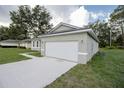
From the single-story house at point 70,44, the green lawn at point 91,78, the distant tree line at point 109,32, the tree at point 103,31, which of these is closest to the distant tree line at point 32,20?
the distant tree line at point 109,32

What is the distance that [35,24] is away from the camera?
3319 cm

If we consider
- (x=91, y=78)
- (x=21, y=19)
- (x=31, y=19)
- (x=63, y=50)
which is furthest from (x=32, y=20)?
(x=91, y=78)

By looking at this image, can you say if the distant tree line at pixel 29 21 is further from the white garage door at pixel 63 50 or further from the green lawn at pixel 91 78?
the green lawn at pixel 91 78

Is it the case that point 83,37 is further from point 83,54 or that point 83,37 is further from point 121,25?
point 121,25

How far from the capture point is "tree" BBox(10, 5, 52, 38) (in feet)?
105

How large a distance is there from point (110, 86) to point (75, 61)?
4.74 m

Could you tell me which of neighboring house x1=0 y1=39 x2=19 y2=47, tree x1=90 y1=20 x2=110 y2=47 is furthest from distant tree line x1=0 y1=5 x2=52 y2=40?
tree x1=90 y1=20 x2=110 y2=47

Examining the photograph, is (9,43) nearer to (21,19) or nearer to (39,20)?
(21,19)

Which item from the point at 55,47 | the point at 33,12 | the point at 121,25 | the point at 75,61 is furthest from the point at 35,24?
the point at 121,25

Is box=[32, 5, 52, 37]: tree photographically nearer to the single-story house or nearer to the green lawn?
the single-story house

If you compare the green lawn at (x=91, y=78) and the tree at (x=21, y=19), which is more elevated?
the tree at (x=21, y=19)

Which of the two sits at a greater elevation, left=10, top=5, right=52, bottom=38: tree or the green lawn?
left=10, top=5, right=52, bottom=38: tree

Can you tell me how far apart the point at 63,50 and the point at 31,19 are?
27128 millimetres

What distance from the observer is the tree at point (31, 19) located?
105 ft
